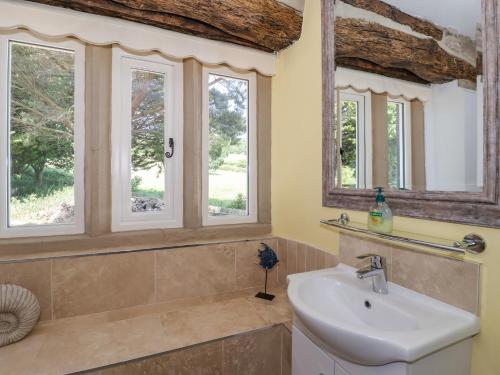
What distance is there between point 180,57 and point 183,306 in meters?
1.52

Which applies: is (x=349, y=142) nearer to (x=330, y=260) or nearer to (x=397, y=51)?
(x=397, y=51)

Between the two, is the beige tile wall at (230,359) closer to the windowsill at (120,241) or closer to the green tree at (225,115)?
the windowsill at (120,241)

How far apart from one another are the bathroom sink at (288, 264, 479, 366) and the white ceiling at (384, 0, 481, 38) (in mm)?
937

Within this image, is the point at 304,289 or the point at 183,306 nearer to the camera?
the point at 304,289

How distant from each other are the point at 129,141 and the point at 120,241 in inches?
24.0

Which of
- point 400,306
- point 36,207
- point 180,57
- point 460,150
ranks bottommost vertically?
point 400,306

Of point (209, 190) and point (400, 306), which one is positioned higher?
point (209, 190)

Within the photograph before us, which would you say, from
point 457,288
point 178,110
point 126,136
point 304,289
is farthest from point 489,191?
point 126,136

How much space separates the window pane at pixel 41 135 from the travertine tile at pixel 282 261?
51.8 inches

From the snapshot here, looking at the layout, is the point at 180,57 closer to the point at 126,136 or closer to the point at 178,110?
the point at 178,110

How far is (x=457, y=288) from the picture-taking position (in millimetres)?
893

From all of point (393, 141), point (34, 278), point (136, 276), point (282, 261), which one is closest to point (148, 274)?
point (136, 276)

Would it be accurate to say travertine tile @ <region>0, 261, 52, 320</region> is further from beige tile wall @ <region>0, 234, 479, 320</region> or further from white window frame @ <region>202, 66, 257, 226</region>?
white window frame @ <region>202, 66, 257, 226</region>

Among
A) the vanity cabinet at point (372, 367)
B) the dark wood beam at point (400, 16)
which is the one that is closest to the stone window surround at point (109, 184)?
the dark wood beam at point (400, 16)
